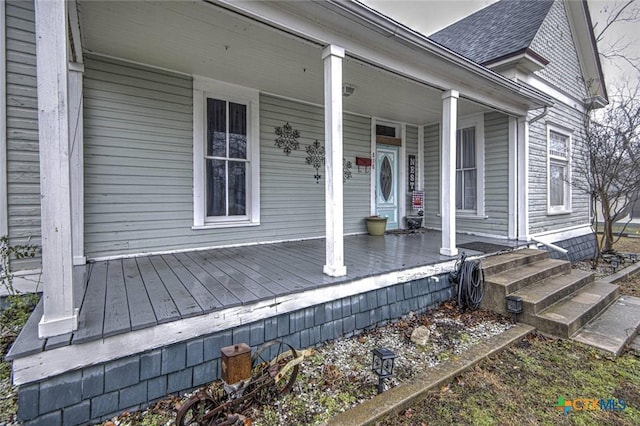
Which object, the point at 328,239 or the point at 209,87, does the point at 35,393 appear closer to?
the point at 328,239

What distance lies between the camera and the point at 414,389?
2.13m

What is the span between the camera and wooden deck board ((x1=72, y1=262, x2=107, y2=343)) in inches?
71.6

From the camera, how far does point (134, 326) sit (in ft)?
6.31

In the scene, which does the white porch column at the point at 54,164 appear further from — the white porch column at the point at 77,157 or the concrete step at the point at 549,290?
the concrete step at the point at 549,290

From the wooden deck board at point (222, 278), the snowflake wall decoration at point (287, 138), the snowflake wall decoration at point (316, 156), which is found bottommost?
the wooden deck board at point (222, 278)

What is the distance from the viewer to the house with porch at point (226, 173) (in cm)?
184

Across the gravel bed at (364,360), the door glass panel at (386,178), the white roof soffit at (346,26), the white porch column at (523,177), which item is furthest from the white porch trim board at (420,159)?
the gravel bed at (364,360)

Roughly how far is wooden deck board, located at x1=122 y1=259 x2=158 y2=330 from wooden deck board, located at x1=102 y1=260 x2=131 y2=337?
0.03m

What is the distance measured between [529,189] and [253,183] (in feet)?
16.5

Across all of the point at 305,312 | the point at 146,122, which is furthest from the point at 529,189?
the point at 146,122

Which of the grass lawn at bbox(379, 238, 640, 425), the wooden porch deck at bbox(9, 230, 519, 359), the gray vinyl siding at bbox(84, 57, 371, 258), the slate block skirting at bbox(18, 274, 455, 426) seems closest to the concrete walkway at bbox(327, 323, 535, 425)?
the grass lawn at bbox(379, 238, 640, 425)

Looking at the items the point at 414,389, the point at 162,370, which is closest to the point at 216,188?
the point at 162,370

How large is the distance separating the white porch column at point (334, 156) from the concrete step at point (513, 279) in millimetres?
1904

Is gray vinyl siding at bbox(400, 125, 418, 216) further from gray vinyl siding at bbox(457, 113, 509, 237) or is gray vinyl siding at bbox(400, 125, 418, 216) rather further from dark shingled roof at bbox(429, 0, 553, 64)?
dark shingled roof at bbox(429, 0, 553, 64)
